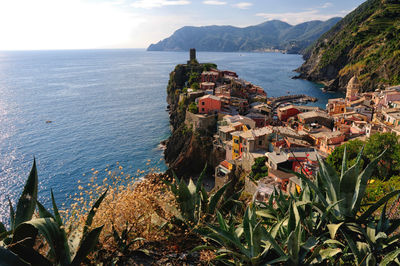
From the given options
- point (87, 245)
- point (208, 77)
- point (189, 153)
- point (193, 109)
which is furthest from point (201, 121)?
point (87, 245)

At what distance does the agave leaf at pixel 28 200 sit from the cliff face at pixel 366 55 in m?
73.2

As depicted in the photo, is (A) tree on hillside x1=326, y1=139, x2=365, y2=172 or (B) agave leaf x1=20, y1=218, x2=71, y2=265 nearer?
(B) agave leaf x1=20, y1=218, x2=71, y2=265

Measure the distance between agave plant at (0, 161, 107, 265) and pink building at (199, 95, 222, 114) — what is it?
114 ft

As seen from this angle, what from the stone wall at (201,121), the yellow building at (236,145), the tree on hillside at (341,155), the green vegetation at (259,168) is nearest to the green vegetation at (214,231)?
the tree on hillside at (341,155)

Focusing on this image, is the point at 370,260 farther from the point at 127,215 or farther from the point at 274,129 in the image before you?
the point at 274,129

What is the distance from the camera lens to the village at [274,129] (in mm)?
22375

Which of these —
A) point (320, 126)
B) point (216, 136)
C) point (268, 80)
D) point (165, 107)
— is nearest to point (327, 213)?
point (216, 136)

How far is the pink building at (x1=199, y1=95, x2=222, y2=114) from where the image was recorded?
38281 millimetres

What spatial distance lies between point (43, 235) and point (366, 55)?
311 feet

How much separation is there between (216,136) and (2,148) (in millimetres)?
34273

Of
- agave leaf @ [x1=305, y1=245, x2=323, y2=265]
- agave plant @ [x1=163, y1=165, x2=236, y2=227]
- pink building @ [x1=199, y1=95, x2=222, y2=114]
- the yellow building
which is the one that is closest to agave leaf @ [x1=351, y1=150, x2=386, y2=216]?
agave leaf @ [x1=305, y1=245, x2=323, y2=265]

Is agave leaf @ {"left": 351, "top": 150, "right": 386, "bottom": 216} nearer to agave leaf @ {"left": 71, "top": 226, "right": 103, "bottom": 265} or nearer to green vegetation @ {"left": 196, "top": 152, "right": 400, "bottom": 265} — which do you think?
green vegetation @ {"left": 196, "top": 152, "right": 400, "bottom": 265}

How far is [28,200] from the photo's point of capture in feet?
12.6

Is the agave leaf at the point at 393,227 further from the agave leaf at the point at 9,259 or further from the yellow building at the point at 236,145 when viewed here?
the yellow building at the point at 236,145
